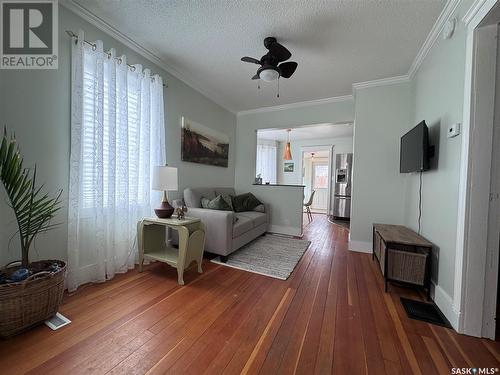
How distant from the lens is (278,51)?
2.10m

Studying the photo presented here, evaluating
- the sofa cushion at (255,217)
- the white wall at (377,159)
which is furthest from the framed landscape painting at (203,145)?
the white wall at (377,159)

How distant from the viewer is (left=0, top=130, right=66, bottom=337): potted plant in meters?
1.30

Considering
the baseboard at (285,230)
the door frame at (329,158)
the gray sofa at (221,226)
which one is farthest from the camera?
the door frame at (329,158)

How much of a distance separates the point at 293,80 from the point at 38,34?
2.82 metres

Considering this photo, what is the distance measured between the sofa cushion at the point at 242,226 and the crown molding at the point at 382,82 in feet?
8.67

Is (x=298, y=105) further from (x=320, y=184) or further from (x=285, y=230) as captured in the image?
(x=320, y=184)

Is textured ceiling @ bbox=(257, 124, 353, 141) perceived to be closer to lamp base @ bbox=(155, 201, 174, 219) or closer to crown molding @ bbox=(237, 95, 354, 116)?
crown molding @ bbox=(237, 95, 354, 116)

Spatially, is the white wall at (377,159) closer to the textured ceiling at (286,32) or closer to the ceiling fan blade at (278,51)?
the textured ceiling at (286,32)

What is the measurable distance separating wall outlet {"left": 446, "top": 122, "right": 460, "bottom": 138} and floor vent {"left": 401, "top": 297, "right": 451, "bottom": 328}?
1.45m

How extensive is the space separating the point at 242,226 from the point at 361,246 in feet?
6.17

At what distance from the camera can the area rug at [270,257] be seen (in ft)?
8.03

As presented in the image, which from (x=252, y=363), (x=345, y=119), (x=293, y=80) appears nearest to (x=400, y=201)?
(x=345, y=119)

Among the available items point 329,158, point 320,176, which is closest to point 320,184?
point 320,176

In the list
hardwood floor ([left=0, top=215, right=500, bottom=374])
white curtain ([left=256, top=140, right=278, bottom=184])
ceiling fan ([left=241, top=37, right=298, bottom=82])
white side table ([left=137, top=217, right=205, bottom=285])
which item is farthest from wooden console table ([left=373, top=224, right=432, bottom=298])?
white curtain ([left=256, top=140, right=278, bottom=184])
